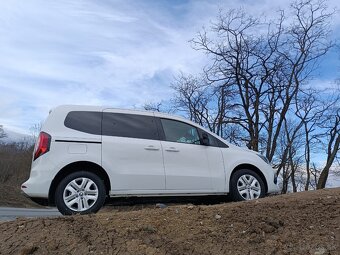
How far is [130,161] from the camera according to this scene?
7.18 m

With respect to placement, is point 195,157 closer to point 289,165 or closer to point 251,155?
point 251,155

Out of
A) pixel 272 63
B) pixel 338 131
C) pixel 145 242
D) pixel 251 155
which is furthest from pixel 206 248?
pixel 338 131

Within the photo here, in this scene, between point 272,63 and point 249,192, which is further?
point 272,63

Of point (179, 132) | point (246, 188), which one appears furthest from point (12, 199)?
point (246, 188)

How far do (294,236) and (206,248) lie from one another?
3.66 ft

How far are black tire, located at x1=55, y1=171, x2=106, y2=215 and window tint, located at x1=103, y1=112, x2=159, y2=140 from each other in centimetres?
83

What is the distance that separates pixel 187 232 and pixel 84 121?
2.91 metres

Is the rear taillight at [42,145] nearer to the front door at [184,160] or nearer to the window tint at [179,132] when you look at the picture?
the front door at [184,160]

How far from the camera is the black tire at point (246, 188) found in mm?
8000

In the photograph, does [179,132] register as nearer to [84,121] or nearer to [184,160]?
[184,160]

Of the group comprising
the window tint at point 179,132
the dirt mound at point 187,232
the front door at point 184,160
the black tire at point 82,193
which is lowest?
the dirt mound at point 187,232

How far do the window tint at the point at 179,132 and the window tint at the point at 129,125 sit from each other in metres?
0.24

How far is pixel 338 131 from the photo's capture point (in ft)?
123

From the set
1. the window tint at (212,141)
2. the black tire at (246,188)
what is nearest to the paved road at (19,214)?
the window tint at (212,141)
